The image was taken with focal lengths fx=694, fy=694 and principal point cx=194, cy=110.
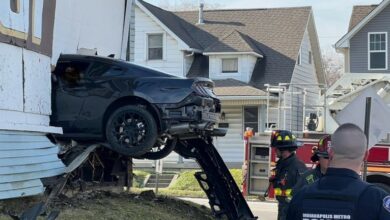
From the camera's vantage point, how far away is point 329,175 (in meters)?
3.40

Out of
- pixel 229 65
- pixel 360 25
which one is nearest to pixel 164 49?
pixel 229 65

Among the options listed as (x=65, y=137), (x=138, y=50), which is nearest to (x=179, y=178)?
(x=138, y=50)

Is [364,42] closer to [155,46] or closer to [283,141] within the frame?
[155,46]

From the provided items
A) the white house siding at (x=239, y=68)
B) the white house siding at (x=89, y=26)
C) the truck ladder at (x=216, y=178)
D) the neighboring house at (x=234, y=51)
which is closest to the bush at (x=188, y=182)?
the neighboring house at (x=234, y=51)

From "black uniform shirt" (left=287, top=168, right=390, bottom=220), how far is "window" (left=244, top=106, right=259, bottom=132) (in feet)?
82.2

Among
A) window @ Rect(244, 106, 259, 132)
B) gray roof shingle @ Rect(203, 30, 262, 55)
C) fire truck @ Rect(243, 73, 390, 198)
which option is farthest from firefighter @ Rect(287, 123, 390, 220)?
gray roof shingle @ Rect(203, 30, 262, 55)

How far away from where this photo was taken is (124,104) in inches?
344

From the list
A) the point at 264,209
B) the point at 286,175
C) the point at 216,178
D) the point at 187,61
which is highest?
the point at 187,61

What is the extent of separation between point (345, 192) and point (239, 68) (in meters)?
26.1

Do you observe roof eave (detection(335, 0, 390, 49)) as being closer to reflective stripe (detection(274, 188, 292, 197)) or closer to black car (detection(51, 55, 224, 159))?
black car (detection(51, 55, 224, 159))

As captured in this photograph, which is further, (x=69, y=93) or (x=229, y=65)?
(x=229, y=65)

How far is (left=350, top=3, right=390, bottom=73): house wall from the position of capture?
88.9 feet

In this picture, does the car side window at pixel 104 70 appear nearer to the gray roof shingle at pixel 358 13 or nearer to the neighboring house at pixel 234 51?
the neighboring house at pixel 234 51

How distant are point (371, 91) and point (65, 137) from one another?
3.88 meters
